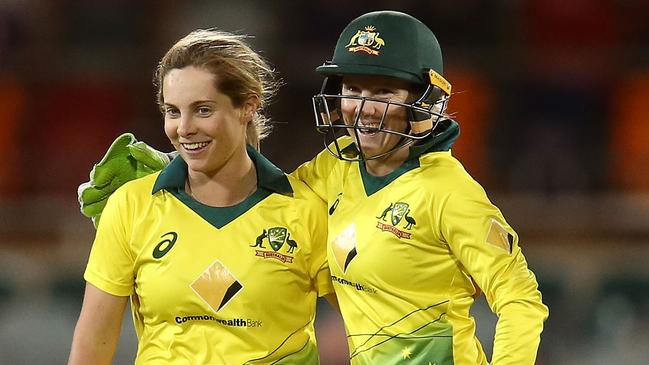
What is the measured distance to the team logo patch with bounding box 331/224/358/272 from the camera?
106 inches

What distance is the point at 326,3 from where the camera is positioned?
771cm

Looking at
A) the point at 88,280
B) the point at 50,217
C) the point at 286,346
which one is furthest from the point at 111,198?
the point at 50,217

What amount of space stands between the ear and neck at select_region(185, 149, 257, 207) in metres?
0.10

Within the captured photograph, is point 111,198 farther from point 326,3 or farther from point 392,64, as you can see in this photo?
point 326,3

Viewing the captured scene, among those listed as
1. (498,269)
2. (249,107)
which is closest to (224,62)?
(249,107)

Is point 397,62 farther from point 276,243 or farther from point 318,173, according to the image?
point 276,243

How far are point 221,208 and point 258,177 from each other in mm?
125

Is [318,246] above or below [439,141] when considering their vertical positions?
below

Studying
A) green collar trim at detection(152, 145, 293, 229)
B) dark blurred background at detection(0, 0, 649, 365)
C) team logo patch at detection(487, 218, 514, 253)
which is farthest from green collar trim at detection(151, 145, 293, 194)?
dark blurred background at detection(0, 0, 649, 365)

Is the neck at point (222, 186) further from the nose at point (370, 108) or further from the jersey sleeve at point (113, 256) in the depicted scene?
the nose at point (370, 108)

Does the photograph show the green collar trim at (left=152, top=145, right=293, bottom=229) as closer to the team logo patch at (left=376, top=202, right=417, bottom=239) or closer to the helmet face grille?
the helmet face grille

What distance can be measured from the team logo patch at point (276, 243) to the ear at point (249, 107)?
0.27 meters

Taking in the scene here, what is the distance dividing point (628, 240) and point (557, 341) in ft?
3.58

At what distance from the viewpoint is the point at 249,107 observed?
2.80 metres
